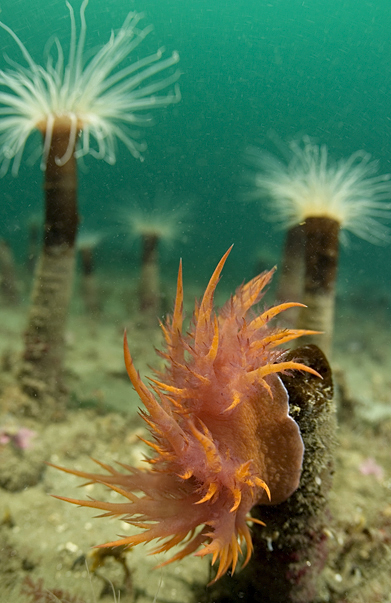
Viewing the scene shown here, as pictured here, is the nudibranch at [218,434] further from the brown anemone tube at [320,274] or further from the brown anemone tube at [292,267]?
the brown anemone tube at [292,267]

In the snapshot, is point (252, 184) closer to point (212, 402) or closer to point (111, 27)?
point (111, 27)

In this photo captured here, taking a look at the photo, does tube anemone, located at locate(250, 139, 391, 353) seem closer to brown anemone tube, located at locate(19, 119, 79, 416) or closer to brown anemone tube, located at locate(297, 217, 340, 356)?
brown anemone tube, located at locate(297, 217, 340, 356)

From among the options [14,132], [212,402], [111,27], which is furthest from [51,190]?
[212,402]

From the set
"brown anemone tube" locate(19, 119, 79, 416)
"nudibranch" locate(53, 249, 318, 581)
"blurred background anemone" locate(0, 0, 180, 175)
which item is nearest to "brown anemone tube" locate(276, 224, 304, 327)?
"blurred background anemone" locate(0, 0, 180, 175)

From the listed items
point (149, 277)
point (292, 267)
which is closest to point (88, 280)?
point (149, 277)

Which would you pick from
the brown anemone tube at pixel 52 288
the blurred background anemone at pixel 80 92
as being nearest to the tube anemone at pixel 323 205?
the blurred background anemone at pixel 80 92

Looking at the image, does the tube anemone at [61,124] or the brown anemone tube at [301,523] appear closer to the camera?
the brown anemone tube at [301,523]
